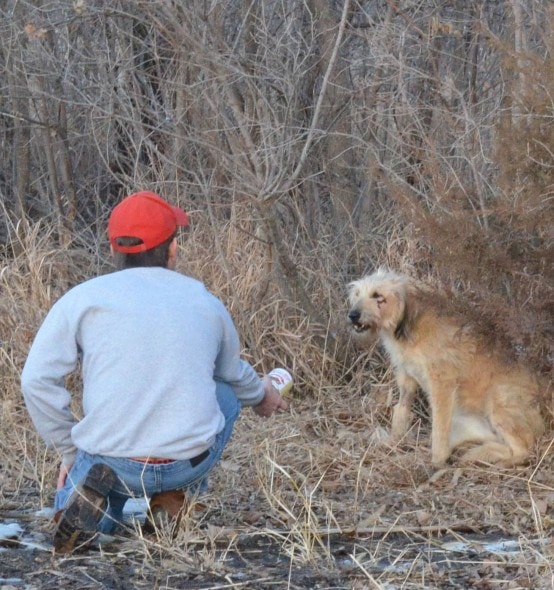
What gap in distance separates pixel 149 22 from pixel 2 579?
500 cm

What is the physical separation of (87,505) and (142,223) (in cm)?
125

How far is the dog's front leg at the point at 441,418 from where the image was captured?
7105mm

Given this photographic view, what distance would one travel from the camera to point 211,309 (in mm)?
5012

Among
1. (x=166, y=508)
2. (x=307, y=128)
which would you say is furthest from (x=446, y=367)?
(x=166, y=508)

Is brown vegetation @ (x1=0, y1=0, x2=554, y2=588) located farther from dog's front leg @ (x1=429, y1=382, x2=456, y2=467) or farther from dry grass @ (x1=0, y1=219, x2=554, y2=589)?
dog's front leg @ (x1=429, y1=382, x2=456, y2=467)

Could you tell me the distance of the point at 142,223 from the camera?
4.97 meters

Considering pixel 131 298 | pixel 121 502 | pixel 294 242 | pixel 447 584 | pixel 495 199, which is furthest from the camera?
pixel 294 242

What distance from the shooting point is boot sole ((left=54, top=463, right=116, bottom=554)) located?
15.7 ft

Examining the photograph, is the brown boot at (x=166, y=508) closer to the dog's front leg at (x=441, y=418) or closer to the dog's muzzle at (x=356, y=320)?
the dog's front leg at (x=441, y=418)

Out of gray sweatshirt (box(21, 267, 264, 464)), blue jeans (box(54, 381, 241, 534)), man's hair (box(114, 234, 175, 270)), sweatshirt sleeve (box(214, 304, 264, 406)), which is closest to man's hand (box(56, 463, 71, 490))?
blue jeans (box(54, 381, 241, 534))

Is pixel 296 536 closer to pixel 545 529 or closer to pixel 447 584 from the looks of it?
pixel 447 584

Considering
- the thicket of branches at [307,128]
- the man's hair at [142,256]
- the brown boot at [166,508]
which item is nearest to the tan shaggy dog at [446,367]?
the thicket of branches at [307,128]

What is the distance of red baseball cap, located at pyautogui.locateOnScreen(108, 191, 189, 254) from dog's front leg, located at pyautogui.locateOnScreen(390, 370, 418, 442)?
3090 millimetres

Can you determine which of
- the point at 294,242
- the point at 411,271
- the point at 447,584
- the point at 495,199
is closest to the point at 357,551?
the point at 447,584
